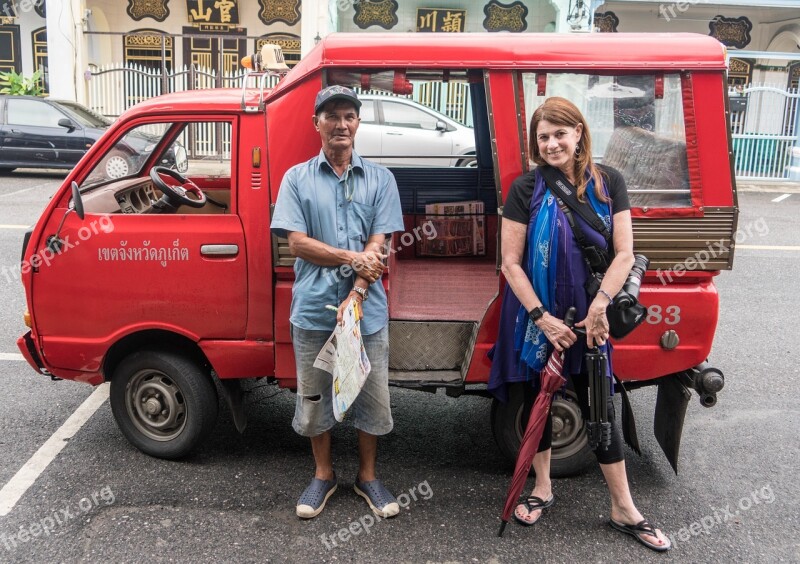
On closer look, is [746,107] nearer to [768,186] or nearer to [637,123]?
[768,186]

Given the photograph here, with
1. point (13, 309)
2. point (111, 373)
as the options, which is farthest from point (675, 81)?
point (13, 309)

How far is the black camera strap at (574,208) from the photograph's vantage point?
3193mm

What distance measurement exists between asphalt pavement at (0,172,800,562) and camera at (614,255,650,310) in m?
1.11

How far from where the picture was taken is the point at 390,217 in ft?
11.3

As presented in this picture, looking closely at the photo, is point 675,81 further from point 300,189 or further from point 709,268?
point 300,189

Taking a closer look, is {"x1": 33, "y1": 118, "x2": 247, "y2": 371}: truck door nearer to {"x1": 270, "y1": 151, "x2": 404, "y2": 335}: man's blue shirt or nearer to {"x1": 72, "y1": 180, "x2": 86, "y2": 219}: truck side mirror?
{"x1": 72, "y1": 180, "x2": 86, "y2": 219}: truck side mirror

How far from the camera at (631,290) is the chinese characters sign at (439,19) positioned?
52.3 ft

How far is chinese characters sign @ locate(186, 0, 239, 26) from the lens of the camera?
18672 millimetres

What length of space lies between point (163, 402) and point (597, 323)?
2294mm

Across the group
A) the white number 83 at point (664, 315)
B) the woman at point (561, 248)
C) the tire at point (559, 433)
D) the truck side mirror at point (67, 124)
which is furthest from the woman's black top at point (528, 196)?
the truck side mirror at point (67, 124)

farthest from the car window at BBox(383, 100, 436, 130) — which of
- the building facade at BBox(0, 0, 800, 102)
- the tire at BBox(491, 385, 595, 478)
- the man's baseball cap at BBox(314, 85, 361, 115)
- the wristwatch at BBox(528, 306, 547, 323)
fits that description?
the wristwatch at BBox(528, 306, 547, 323)

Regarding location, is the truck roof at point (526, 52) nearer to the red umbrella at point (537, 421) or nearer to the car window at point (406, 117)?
the red umbrella at point (537, 421)

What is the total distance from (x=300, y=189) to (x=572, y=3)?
50.3 feet

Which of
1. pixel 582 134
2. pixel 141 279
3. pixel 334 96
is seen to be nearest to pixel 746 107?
pixel 582 134
